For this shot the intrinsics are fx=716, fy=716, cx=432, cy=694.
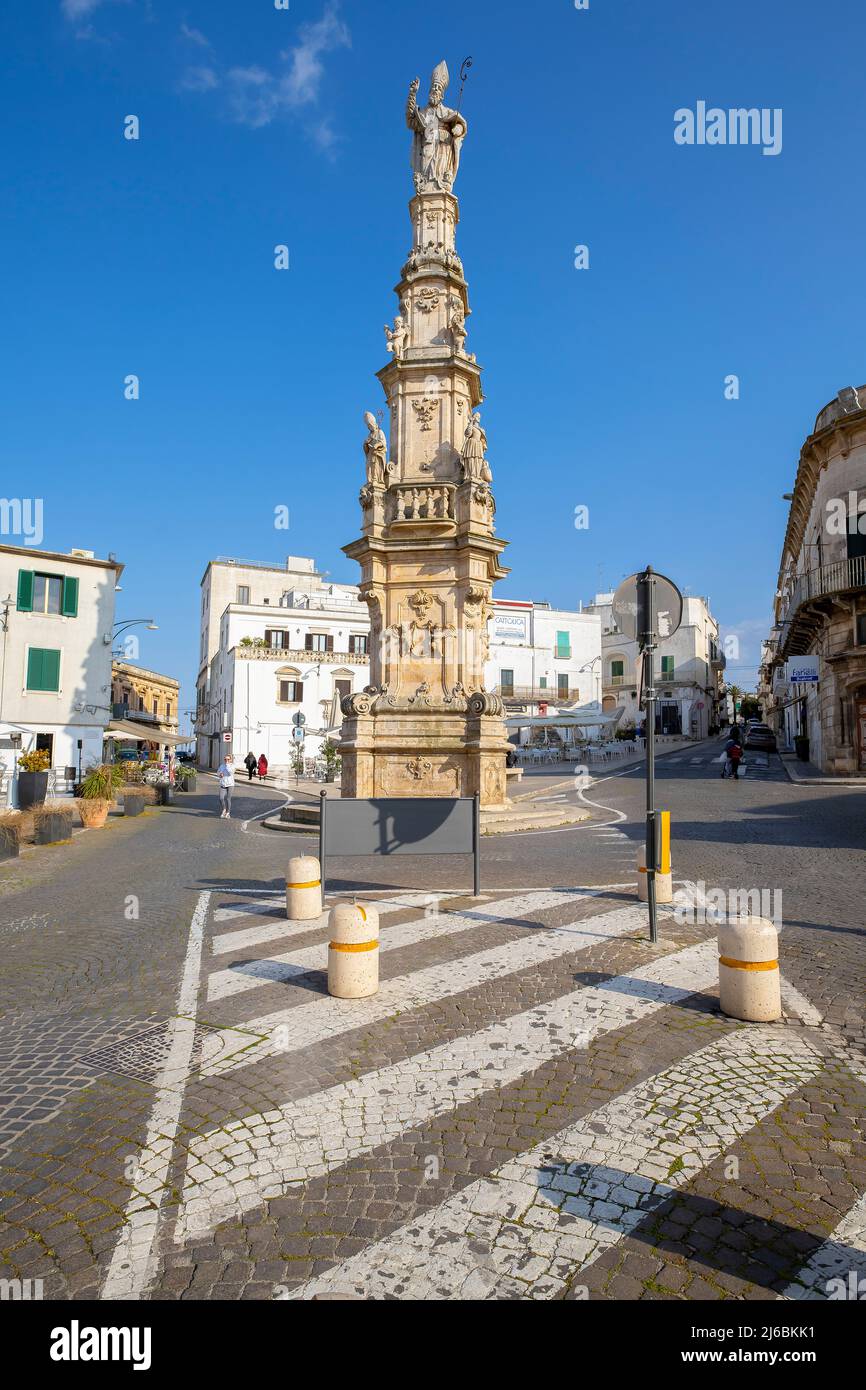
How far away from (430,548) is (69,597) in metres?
21.4

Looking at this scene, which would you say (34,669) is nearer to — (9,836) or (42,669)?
(42,669)

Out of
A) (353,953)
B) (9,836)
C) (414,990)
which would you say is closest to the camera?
(353,953)

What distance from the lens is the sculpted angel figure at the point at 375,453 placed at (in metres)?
16.2

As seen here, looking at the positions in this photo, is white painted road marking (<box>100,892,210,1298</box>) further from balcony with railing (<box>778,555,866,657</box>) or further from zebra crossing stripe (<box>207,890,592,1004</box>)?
balcony with railing (<box>778,555,866,657</box>)

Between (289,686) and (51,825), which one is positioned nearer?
(51,825)

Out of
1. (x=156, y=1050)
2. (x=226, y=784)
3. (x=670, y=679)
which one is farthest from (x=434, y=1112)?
(x=670, y=679)

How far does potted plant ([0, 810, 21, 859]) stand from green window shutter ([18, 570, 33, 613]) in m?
20.0

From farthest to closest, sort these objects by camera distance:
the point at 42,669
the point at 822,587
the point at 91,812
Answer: the point at 42,669, the point at 822,587, the point at 91,812

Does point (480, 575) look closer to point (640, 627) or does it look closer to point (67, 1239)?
point (640, 627)

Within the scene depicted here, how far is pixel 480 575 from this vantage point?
1570 cm

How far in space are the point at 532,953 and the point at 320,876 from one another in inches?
103

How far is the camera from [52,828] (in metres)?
14.6

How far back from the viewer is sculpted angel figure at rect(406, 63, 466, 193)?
1795 cm
